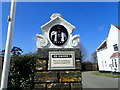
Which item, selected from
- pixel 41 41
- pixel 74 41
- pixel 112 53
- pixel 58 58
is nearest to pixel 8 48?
pixel 41 41

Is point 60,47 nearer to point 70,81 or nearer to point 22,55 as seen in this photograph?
point 70,81

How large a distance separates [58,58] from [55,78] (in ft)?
1.87

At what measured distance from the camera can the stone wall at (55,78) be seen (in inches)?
148

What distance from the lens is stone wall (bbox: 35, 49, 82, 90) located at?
3750mm

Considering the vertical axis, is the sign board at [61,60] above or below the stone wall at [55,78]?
above

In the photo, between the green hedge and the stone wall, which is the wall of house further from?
the stone wall

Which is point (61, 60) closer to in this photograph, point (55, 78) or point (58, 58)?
point (58, 58)

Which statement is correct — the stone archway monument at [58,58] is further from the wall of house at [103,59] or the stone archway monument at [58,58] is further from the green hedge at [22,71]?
the wall of house at [103,59]

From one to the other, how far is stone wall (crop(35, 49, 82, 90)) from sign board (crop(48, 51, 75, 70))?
0.11m

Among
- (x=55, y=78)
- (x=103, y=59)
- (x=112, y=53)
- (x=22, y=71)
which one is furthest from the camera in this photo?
(x=103, y=59)

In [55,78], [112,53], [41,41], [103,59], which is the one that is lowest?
[55,78]

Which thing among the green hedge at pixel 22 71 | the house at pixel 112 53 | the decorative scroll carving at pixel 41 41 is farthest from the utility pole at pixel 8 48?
the house at pixel 112 53

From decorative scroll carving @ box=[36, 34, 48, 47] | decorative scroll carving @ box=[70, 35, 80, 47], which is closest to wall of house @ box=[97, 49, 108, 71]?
decorative scroll carving @ box=[70, 35, 80, 47]

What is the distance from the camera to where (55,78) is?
379 centimetres
